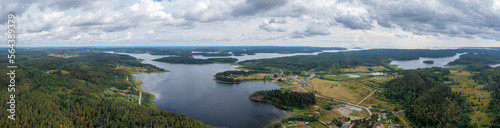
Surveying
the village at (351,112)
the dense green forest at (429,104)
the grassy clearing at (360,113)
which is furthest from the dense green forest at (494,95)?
the grassy clearing at (360,113)

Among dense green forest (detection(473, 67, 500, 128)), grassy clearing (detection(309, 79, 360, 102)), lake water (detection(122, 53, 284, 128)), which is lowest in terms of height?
lake water (detection(122, 53, 284, 128))

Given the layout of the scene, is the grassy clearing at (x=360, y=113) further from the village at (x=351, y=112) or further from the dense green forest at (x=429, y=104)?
the dense green forest at (x=429, y=104)

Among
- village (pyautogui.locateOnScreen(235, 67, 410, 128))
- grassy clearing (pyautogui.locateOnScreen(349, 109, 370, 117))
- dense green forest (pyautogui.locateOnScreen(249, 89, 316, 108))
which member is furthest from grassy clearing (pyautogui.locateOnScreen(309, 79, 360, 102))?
dense green forest (pyautogui.locateOnScreen(249, 89, 316, 108))

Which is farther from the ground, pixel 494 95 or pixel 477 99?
pixel 494 95

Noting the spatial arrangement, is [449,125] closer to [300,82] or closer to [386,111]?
[386,111]

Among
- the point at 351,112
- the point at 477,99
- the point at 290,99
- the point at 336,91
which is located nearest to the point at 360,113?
the point at 351,112

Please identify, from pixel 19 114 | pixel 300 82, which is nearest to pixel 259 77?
pixel 300 82

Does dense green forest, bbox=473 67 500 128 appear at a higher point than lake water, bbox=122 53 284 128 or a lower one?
higher

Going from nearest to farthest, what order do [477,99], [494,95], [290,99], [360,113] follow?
[360,113] → [494,95] → [477,99] → [290,99]

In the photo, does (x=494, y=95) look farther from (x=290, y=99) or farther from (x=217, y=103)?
(x=217, y=103)

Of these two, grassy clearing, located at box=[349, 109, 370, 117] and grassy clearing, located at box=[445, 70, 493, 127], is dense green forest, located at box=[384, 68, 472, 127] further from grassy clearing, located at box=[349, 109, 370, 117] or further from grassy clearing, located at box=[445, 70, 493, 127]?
Answer: grassy clearing, located at box=[349, 109, 370, 117]
